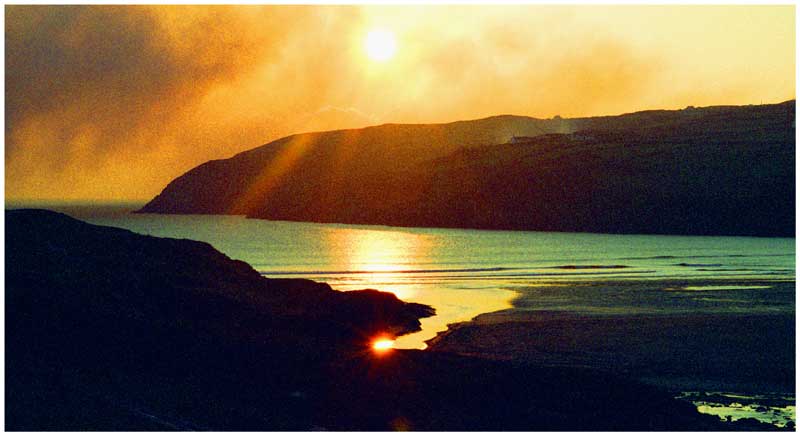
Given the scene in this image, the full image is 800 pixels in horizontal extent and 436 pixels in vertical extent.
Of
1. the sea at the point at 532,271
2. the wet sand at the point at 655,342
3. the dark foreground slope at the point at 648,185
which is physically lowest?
the wet sand at the point at 655,342

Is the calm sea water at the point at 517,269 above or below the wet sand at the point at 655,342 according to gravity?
above

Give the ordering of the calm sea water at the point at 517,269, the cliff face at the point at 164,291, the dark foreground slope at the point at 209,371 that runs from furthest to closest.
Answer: the calm sea water at the point at 517,269 → the cliff face at the point at 164,291 → the dark foreground slope at the point at 209,371

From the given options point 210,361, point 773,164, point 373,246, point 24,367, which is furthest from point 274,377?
point 773,164

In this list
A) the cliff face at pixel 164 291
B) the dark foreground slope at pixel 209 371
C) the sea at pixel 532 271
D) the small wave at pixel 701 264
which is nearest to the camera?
the dark foreground slope at pixel 209 371

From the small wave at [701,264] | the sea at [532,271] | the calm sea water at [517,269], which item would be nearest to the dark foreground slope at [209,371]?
the sea at [532,271]

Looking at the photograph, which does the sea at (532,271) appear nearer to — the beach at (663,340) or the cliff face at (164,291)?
the beach at (663,340)

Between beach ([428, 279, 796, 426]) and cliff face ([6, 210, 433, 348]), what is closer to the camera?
beach ([428, 279, 796, 426])

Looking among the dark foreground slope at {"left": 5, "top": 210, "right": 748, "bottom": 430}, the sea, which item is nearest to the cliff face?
the dark foreground slope at {"left": 5, "top": 210, "right": 748, "bottom": 430}

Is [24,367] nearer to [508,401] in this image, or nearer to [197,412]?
[197,412]

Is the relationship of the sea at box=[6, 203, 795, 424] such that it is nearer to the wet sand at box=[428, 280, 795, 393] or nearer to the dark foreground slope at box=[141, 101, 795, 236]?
the wet sand at box=[428, 280, 795, 393]
